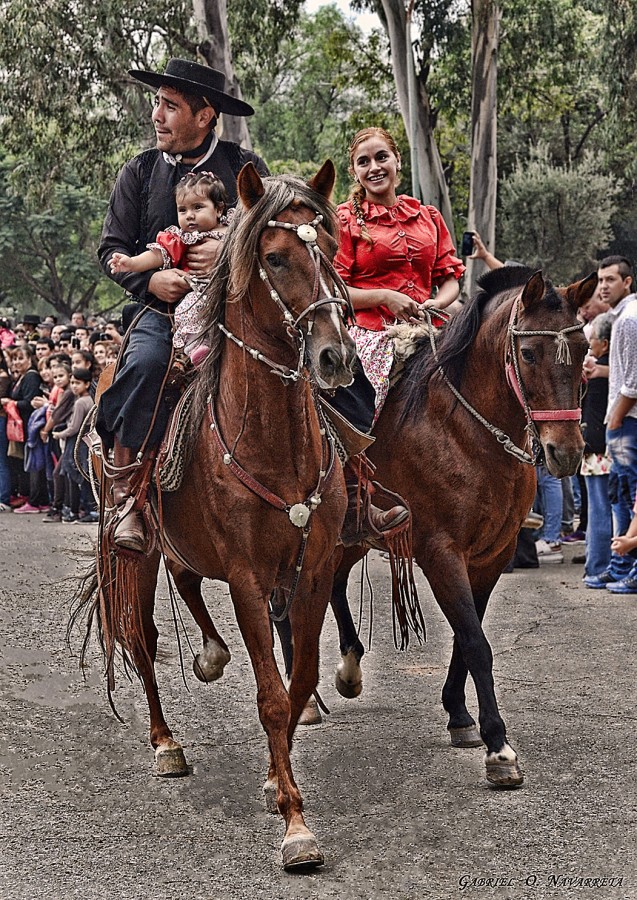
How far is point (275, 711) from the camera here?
4.62m

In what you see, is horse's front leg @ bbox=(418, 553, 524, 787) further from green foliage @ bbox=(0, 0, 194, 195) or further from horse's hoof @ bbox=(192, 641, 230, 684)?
green foliage @ bbox=(0, 0, 194, 195)

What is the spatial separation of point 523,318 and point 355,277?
1230 millimetres

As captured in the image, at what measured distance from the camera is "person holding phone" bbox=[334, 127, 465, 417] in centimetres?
654

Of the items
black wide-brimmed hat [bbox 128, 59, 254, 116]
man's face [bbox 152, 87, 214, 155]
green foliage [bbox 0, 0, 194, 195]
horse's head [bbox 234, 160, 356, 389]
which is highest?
green foliage [bbox 0, 0, 194, 195]

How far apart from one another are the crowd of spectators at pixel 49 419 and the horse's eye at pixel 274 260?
11.6m

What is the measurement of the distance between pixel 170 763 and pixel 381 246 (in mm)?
2897

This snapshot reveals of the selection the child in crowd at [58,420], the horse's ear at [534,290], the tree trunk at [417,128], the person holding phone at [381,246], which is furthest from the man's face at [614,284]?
the tree trunk at [417,128]

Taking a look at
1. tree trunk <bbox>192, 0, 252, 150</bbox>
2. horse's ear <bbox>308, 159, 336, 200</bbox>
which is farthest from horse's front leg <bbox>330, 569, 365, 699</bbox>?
tree trunk <bbox>192, 0, 252, 150</bbox>

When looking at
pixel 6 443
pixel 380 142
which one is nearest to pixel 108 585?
pixel 380 142

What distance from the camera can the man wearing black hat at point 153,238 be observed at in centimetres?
551

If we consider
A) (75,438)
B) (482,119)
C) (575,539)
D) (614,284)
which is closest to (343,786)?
(614,284)

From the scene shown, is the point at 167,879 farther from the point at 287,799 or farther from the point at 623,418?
the point at 623,418

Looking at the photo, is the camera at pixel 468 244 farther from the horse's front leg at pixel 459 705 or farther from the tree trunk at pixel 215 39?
the tree trunk at pixel 215 39

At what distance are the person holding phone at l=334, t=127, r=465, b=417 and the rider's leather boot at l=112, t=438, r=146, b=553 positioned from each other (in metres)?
1.49
